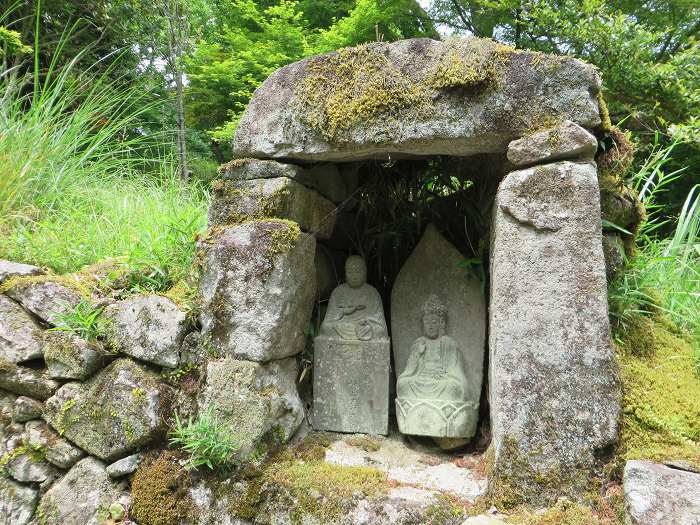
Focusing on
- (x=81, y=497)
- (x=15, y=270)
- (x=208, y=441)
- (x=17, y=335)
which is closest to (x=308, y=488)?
(x=208, y=441)

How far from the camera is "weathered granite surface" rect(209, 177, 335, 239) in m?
2.52

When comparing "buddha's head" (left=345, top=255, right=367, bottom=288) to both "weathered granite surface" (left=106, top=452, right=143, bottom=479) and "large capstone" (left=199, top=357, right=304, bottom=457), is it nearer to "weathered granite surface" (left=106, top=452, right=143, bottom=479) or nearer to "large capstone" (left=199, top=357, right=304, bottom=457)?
"large capstone" (left=199, top=357, right=304, bottom=457)

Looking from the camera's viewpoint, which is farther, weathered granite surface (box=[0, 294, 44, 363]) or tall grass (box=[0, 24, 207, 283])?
tall grass (box=[0, 24, 207, 283])

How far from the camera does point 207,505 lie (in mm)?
2191

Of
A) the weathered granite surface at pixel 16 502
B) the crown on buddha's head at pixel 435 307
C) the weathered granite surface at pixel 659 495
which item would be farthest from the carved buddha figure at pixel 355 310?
the weathered granite surface at pixel 16 502

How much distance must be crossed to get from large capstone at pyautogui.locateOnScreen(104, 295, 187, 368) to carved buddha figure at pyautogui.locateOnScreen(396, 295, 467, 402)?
1.24 m

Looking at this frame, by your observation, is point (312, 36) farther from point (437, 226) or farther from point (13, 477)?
point (13, 477)

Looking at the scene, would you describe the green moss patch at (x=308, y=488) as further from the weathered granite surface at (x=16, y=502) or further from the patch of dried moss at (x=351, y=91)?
the patch of dried moss at (x=351, y=91)

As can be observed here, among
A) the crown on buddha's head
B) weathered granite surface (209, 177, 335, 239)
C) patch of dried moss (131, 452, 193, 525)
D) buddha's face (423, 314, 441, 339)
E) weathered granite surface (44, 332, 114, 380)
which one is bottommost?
patch of dried moss (131, 452, 193, 525)

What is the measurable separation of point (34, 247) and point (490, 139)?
2.77m

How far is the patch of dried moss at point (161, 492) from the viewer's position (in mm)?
2195

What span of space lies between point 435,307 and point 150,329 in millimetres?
1558

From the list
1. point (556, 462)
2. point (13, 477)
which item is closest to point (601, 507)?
point (556, 462)

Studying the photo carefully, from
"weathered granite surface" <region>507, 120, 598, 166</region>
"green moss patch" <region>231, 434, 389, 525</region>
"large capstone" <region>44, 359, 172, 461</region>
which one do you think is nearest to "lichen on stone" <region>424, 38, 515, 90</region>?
"weathered granite surface" <region>507, 120, 598, 166</region>
